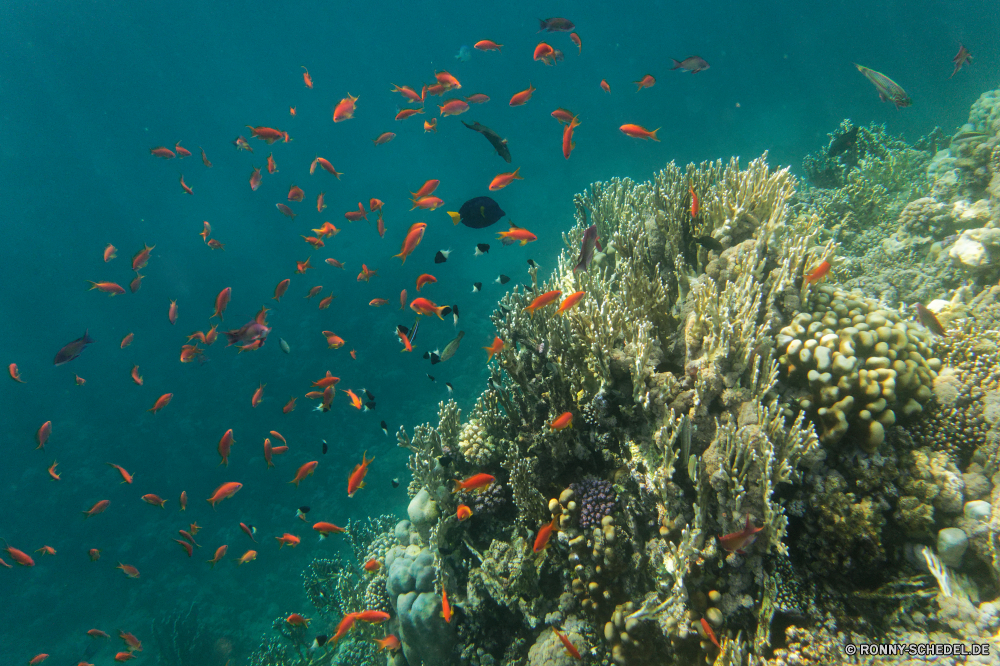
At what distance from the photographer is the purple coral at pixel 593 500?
329 centimetres

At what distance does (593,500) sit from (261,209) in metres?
57.6

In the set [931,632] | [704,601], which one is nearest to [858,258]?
[931,632]

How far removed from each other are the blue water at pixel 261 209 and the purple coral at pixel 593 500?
1345cm

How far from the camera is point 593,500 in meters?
3.36

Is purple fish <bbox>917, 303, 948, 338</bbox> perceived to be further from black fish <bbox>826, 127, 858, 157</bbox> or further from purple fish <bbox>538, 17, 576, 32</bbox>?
black fish <bbox>826, 127, 858, 157</bbox>

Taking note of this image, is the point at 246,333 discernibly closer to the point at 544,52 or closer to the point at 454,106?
the point at 454,106

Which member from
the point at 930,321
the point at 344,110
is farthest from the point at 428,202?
the point at 930,321

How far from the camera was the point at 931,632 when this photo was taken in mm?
2439

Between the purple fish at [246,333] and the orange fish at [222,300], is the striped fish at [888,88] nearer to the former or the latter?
the purple fish at [246,333]

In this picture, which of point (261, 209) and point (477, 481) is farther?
point (261, 209)

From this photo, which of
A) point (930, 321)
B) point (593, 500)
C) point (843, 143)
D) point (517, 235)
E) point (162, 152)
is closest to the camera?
point (593, 500)

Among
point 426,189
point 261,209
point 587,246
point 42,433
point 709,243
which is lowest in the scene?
point 42,433

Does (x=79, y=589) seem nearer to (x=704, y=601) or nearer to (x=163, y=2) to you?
(x=704, y=601)

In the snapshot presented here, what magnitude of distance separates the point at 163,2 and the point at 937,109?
84.6 m
